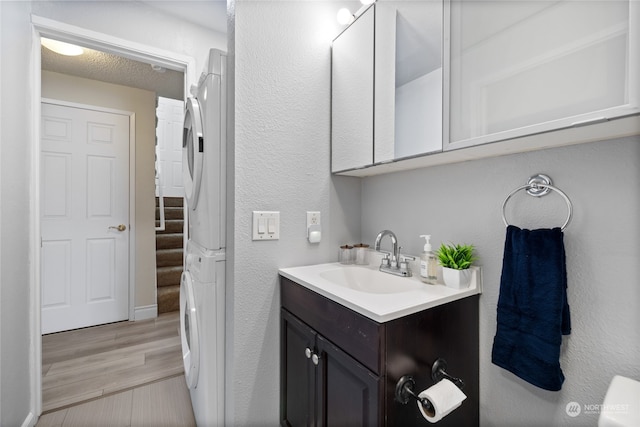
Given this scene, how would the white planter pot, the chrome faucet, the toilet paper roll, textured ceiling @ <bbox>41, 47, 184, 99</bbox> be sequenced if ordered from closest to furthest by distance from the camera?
the toilet paper roll
the white planter pot
the chrome faucet
textured ceiling @ <bbox>41, 47, 184, 99</bbox>

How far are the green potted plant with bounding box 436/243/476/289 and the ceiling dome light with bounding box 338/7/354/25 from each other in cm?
117

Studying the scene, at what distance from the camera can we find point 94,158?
2857 millimetres

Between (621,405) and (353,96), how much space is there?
4.31 ft

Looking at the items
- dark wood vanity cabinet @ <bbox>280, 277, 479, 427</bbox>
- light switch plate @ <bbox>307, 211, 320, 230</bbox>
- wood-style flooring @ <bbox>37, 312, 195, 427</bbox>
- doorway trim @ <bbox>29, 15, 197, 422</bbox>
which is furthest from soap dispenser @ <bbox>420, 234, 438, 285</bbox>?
doorway trim @ <bbox>29, 15, 197, 422</bbox>

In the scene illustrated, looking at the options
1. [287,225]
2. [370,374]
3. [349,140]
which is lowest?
[370,374]

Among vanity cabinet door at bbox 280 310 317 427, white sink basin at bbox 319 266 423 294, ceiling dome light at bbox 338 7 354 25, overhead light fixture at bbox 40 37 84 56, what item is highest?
overhead light fixture at bbox 40 37 84 56

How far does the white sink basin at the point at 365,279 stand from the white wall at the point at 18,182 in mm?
1482

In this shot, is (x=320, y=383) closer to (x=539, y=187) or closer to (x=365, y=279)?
(x=365, y=279)

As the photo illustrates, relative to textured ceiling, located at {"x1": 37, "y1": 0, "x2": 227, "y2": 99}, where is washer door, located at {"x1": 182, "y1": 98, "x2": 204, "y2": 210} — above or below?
below

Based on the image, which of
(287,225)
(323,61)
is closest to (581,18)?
(323,61)

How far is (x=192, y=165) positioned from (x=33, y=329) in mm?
1361

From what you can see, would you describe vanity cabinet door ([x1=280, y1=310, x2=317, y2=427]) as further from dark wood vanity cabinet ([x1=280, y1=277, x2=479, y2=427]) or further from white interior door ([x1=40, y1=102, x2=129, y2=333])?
white interior door ([x1=40, y1=102, x2=129, y2=333])

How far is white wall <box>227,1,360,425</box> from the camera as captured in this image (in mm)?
1232

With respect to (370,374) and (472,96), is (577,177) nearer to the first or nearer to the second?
(472,96)
